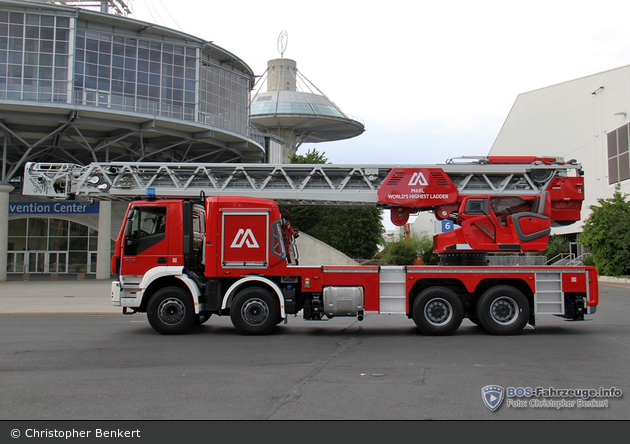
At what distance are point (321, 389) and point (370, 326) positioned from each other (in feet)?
22.6

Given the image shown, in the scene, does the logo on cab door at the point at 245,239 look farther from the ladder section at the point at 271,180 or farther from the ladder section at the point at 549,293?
the ladder section at the point at 549,293

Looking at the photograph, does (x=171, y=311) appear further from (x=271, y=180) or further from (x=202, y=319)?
(x=271, y=180)

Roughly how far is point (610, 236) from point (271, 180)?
1149 inches

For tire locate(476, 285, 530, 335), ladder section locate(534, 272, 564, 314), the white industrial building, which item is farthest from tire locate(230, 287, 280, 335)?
the white industrial building

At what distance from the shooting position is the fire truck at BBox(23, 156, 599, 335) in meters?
10.9

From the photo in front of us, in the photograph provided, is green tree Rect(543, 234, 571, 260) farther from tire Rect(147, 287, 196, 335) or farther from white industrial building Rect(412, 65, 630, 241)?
tire Rect(147, 287, 196, 335)

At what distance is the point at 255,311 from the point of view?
35.8 ft

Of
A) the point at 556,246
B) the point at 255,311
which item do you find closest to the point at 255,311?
the point at 255,311

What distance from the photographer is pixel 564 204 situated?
11906 mm

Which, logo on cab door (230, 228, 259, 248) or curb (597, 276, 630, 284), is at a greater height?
logo on cab door (230, 228, 259, 248)

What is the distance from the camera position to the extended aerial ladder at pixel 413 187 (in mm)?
11523

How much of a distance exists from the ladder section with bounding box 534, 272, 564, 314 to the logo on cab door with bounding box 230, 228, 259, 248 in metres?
6.00

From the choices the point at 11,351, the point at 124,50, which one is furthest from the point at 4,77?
the point at 11,351

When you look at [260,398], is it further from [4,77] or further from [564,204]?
[4,77]
